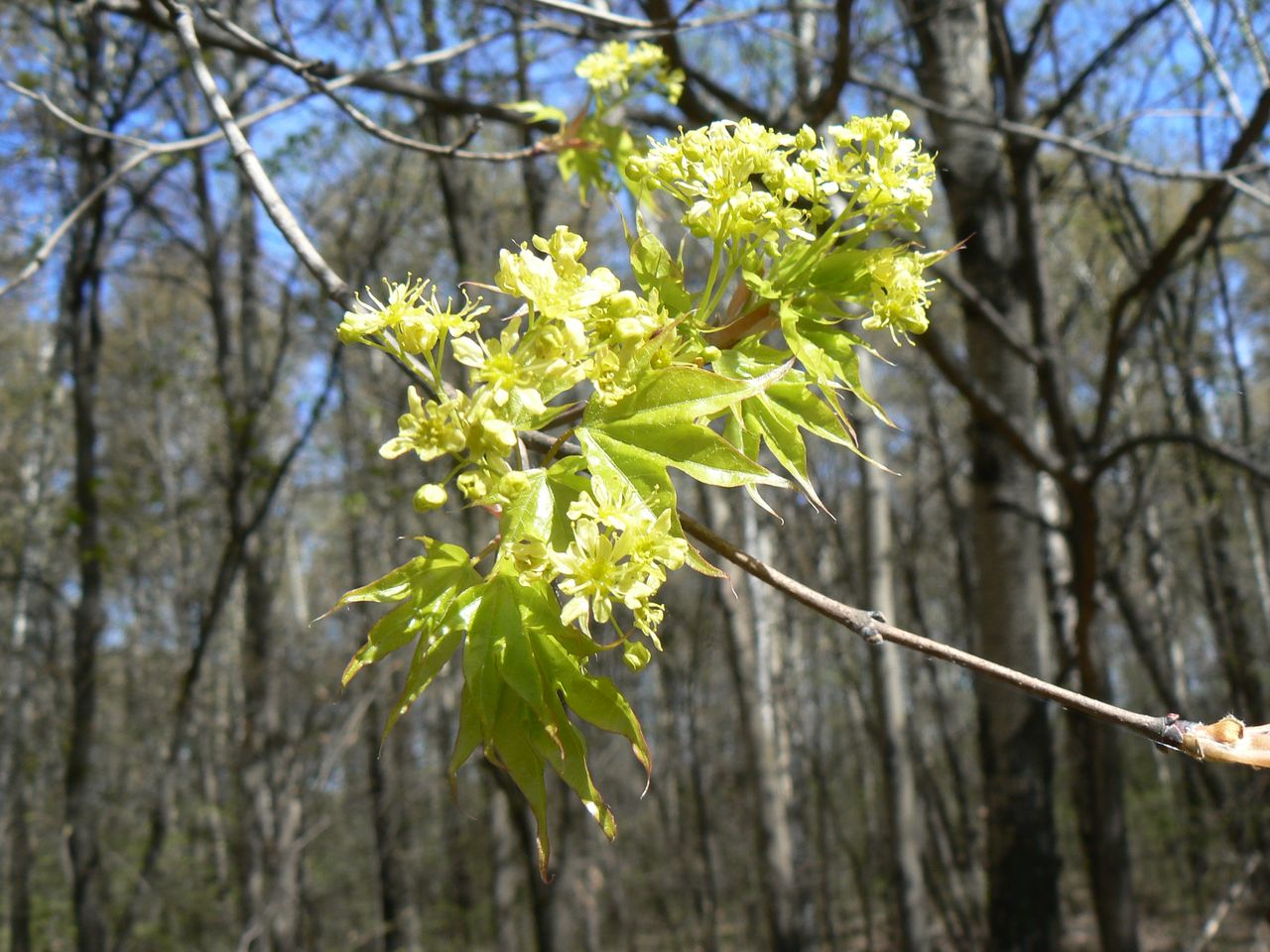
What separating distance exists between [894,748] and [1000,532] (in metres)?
2.25

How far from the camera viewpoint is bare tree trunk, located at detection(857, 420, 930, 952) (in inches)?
204

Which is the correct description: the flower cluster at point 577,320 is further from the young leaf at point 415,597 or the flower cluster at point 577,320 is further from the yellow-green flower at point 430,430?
the young leaf at point 415,597

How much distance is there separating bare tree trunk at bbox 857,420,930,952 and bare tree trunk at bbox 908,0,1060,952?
4.57 feet

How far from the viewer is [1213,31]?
4.33 meters

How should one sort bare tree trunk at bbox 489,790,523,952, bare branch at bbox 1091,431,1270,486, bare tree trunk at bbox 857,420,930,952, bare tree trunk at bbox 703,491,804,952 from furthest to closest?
1. bare tree trunk at bbox 489,790,523,952
2. bare tree trunk at bbox 703,491,804,952
3. bare tree trunk at bbox 857,420,930,952
4. bare branch at bbox 1091,431,1270,486

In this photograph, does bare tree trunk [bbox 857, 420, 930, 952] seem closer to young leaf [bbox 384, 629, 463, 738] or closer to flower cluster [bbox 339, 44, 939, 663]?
flower cluster [bbox 339, 44, 939, 663]

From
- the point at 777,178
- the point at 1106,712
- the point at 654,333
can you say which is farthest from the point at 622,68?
the point at 1106,712

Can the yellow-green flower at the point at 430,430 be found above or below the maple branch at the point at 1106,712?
above

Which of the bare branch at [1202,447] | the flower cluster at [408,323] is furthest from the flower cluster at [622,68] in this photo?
the bare branch at [1202,447]

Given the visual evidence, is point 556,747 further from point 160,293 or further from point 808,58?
point 160,293

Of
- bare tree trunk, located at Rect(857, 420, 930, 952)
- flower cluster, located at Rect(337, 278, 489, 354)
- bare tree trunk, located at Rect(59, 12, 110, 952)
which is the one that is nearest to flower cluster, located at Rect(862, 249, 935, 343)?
flower cluster, located at Rect(337, 278, 489, 354)

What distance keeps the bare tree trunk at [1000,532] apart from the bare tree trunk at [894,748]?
1.39m

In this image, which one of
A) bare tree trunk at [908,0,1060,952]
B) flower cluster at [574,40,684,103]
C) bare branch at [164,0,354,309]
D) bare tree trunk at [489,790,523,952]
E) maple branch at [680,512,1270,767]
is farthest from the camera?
bare tree trunk at [489,790,523,952]

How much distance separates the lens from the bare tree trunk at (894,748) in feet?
17.0
